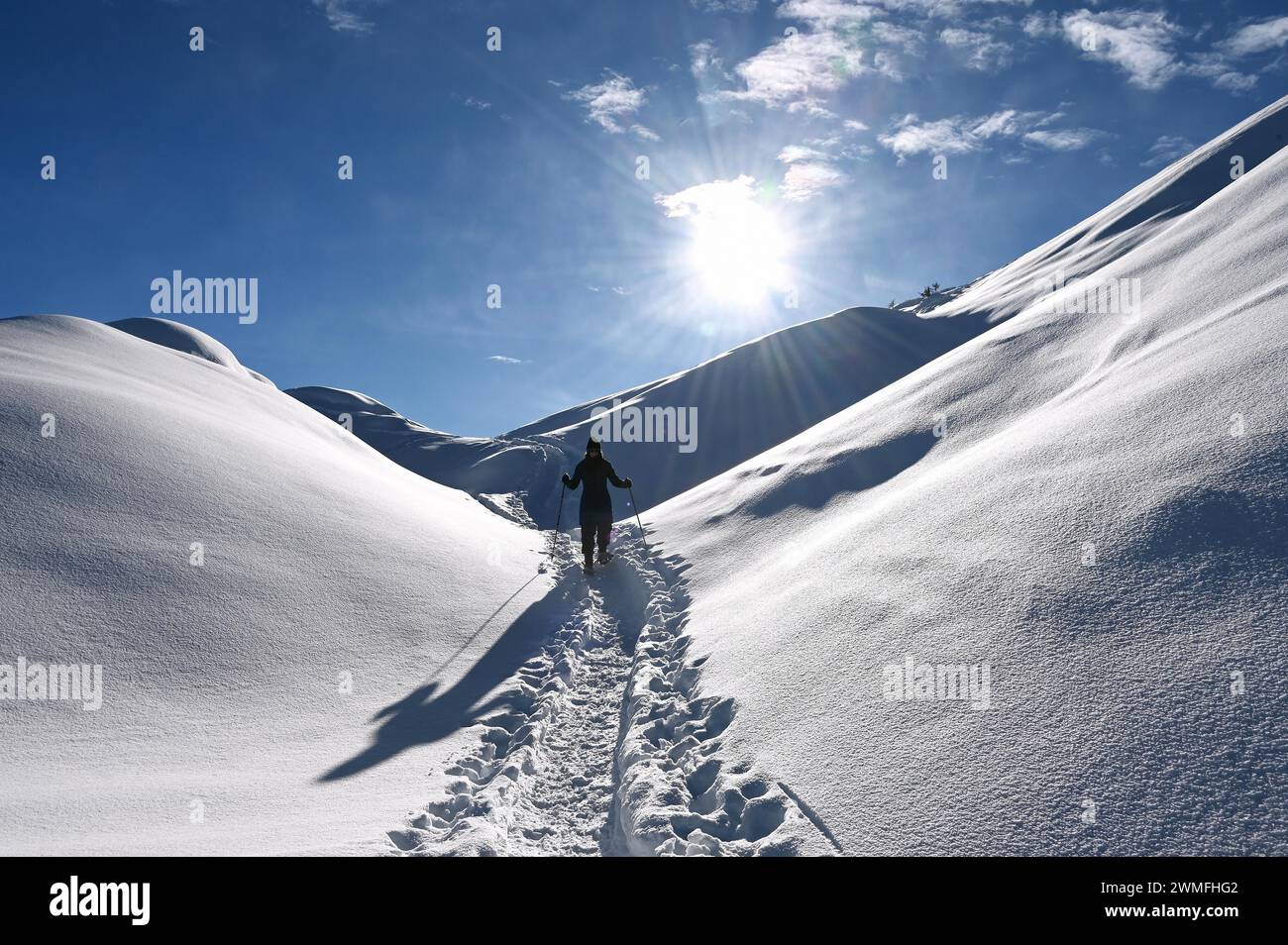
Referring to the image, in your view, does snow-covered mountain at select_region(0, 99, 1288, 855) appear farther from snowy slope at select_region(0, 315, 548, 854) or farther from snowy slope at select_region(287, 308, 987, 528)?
snowy slope at select_region(287, 308, 987, 528)

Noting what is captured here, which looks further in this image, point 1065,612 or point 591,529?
point 591,529

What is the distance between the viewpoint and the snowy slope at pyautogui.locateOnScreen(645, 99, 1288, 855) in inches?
127

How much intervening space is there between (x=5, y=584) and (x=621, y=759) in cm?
593

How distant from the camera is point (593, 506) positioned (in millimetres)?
12086

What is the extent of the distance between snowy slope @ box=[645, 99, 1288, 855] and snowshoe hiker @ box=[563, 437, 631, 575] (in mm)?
2270

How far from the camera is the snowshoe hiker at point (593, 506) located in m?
12.0

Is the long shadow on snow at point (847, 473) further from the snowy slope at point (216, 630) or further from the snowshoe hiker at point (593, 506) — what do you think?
the snowy slope at point (216, 630)

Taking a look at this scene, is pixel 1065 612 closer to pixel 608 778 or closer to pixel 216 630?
pixel 608 778

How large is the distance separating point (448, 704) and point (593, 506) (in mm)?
6070

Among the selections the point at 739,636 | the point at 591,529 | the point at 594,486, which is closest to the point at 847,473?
the point at 594,486

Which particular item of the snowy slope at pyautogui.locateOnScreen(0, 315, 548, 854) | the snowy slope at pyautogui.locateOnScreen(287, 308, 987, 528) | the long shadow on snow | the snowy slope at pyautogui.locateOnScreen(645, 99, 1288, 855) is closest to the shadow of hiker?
the snowy slope at pyautogui.locateOnScreen(0, 315, 548, 854)

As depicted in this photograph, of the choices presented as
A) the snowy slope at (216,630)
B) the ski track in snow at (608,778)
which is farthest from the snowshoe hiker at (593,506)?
the ski track in snow at (608,778)

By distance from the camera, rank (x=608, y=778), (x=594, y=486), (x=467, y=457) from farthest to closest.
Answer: (x=467, y=457) < (x=594, y=486) < (x=608, y=778)

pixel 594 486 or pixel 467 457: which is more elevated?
pixel 467 457
